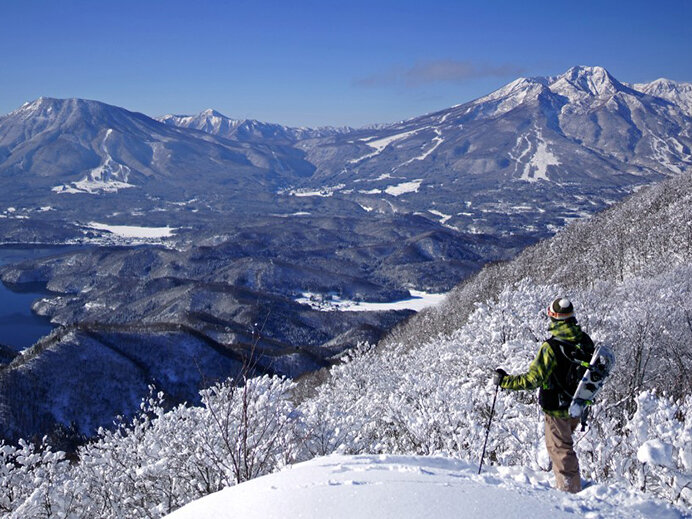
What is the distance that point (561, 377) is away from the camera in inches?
369

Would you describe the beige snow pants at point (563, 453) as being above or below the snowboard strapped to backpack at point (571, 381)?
below

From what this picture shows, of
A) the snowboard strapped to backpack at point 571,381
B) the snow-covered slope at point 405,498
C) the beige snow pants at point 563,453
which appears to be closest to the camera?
the snow-covered slope at point 405,498

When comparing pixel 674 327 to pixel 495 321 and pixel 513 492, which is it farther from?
pixel 513 492

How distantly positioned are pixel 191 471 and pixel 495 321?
15509 millimetres

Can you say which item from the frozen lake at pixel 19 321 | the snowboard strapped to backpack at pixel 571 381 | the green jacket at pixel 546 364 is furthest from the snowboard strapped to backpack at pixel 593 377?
the frozen lake at pixel 19 321

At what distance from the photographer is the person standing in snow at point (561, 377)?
9.30 m

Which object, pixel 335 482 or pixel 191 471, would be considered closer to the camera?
pixel 335 482

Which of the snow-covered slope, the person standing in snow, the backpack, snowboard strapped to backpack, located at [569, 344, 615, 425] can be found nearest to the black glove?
the person standing in snow

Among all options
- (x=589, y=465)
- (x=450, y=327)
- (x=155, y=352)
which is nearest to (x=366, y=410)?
(x=589, y=465)

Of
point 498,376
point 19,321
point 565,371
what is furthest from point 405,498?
point 19,321

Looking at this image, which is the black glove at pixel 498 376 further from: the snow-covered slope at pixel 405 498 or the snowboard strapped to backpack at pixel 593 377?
the snow-covered slope at pixel 405 498

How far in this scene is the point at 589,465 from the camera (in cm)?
1159

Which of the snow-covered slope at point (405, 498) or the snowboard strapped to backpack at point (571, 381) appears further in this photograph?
the snowboard strapped to backpack at point (571, 381)

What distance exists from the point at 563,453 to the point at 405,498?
3.33 m
